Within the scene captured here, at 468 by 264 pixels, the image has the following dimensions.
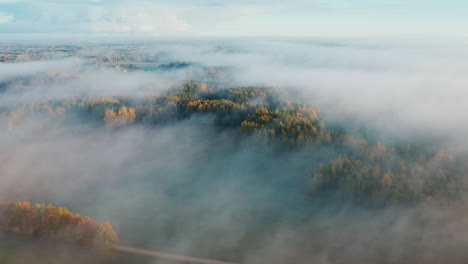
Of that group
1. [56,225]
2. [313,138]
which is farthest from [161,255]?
[313,138]

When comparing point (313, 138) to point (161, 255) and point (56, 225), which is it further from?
point (56, 225)

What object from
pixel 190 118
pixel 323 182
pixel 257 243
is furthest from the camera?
pixel 190 118

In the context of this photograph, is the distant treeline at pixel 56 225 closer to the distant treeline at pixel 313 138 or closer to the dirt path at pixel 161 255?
the dirt path at pixel 161 255

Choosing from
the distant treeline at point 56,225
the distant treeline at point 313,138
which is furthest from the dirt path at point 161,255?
the distant treeline at point 313,138

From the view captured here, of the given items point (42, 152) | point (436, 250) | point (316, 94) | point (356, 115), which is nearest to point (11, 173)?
point (42, 152)

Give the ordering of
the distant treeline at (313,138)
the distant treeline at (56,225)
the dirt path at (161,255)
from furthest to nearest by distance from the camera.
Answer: the distant treeline at (313,138)
the distant treeline at (56,225)
the dirt path at (161,255)

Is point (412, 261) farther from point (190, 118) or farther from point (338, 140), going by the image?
point (190, 118)
